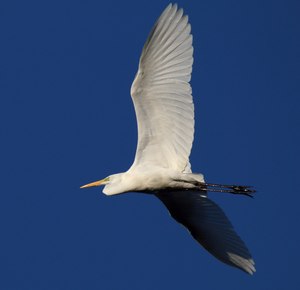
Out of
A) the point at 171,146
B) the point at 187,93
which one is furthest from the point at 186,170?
the point at 187,93

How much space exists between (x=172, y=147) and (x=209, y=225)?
127 cm

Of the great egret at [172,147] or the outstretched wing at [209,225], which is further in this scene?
the outstretched wing at [209,225]

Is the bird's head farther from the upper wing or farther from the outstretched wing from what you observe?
the outstretched wing

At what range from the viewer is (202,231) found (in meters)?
9.65

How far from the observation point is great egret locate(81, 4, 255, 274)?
850 cm

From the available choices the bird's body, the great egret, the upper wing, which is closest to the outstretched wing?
the great egret

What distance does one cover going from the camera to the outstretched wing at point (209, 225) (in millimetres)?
9258

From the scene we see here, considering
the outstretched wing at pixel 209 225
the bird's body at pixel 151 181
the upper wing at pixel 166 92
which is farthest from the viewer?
the outstretched wing at pixel 209 225

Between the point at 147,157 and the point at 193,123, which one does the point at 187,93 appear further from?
the point at 147,157

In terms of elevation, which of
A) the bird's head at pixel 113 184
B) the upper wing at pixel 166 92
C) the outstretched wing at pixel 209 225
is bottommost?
the outstretched wing at pixel 209 225

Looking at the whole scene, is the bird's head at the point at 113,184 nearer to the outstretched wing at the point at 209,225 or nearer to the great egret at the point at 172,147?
the great egret at the point at 172,147

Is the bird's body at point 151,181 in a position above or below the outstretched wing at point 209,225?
above

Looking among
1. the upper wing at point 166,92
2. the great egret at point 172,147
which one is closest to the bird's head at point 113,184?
the great egret at point 172,147

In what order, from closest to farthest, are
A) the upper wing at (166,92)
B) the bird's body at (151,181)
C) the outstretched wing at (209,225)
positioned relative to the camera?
1. the upper wing at (166,92)
2. the bird's body at (151,181)
3. the outstretched wing at (209,225)
